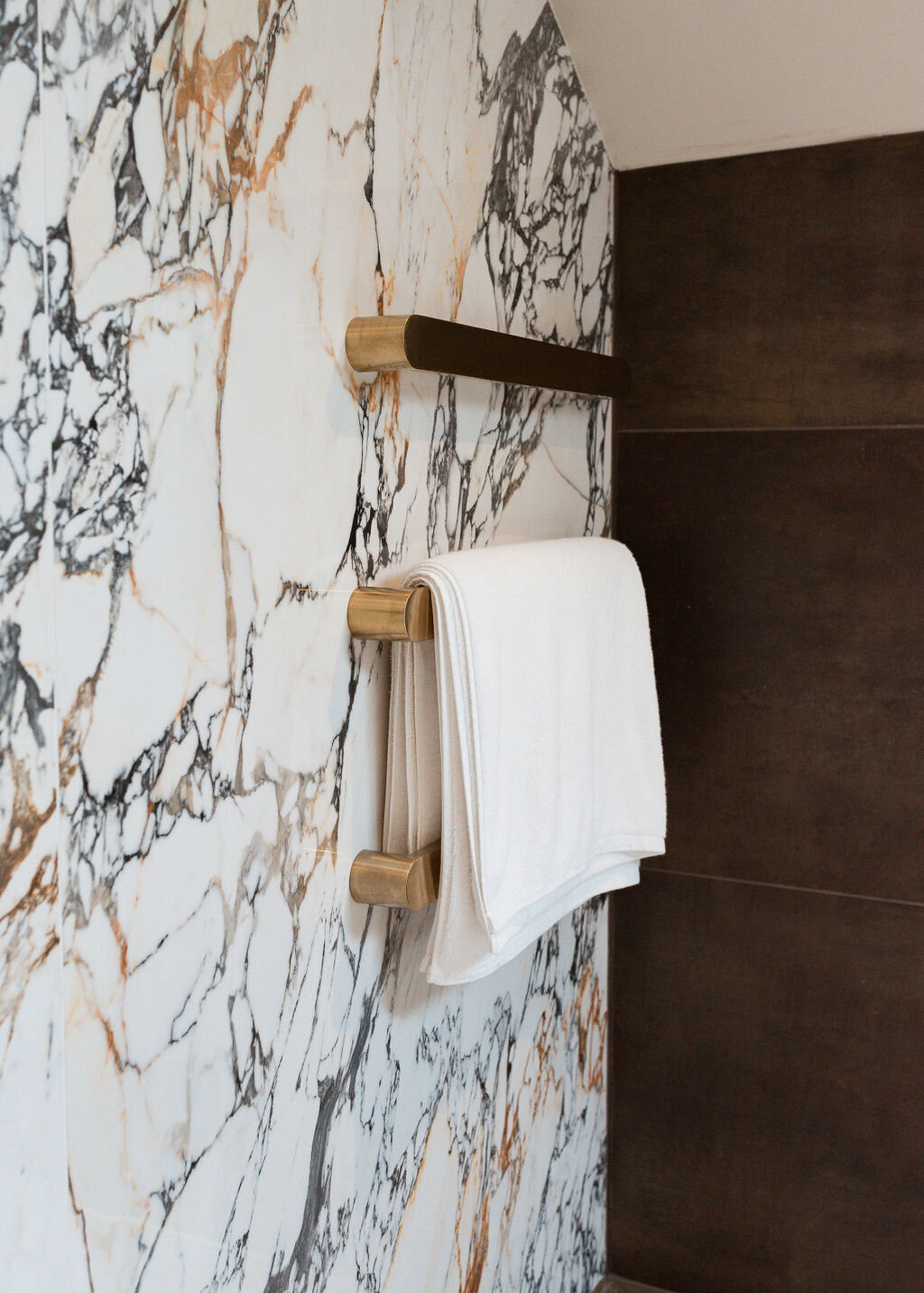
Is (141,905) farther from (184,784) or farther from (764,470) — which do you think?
(764,470)

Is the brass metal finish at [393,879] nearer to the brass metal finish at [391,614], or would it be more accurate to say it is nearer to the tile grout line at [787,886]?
the brass metal finish at [391,614]

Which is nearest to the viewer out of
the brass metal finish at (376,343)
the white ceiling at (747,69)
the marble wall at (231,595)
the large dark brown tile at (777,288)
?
the marble wall at (231,595)

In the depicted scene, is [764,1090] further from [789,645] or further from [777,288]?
[777,288]

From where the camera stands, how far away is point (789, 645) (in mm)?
1444

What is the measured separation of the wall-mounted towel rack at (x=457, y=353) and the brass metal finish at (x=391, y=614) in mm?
178

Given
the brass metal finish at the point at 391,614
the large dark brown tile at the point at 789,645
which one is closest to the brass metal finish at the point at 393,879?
the brass metal finish at the point at 391,614

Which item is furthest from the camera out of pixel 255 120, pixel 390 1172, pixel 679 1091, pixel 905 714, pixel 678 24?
pixel 679 1091

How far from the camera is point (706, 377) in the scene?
57.7 inches

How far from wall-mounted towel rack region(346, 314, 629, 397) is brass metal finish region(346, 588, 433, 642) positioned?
0.18 meters

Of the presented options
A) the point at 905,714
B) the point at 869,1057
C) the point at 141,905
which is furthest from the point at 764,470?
the point at 141,905

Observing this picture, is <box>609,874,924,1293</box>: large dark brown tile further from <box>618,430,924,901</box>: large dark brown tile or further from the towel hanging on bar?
the towel hanging on bar

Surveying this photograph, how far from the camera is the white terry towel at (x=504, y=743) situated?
96 centimetres

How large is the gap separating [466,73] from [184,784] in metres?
0.73

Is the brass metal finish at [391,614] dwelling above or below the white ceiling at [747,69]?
below
